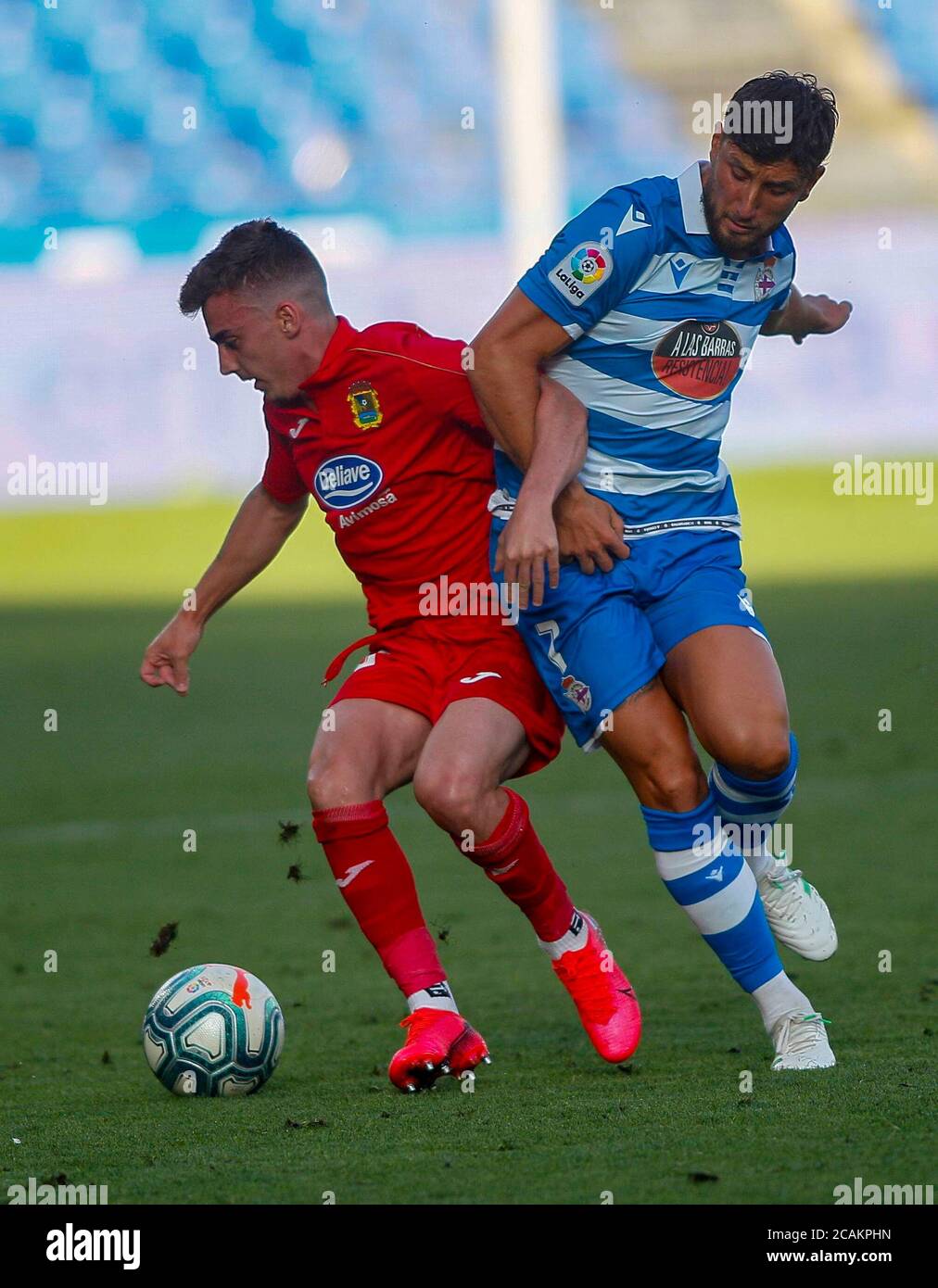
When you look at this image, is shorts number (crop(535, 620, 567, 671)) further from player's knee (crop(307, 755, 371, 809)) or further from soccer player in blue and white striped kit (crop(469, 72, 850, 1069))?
player's knee (crop(307, 755, 371, 809))

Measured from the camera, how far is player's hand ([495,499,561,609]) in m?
3.87

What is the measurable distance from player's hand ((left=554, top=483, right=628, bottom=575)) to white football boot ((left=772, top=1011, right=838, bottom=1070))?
1.04 metres

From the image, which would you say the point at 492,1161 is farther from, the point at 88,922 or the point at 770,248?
the point at 88,922

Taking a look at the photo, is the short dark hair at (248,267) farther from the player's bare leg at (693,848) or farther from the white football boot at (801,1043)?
the white football boot at (801,1043)

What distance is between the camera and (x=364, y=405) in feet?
14.4

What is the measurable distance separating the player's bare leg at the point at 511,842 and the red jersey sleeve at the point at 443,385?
68 cm

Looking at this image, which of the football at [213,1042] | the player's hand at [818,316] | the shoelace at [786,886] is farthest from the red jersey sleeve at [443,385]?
the football at [213,1042]

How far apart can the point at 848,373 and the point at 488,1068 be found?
19282 mm

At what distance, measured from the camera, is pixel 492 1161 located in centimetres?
311

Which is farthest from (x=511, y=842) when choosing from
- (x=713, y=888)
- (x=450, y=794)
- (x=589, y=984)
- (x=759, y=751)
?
(x=759, y=751)

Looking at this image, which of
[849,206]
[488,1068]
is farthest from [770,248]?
[849,206]

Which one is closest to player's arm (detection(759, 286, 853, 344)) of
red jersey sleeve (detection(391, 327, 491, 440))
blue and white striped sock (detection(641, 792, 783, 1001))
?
red jersey sleeve (detection(391, 327, 491, 440))
